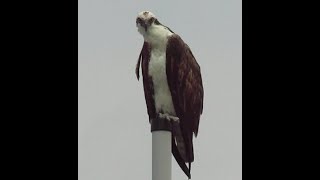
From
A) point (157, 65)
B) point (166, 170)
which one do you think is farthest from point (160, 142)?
point (157, 65)

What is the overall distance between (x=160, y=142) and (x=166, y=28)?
1.65m

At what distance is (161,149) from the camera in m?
10.9

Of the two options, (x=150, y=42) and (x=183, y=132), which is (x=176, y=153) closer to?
(x=183, y=132)

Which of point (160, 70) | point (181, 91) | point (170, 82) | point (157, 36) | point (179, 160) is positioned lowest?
point (179, 160)

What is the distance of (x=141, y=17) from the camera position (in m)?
11.6

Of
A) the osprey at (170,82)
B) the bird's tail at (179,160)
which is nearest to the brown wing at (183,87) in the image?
the osprey at (170,82)

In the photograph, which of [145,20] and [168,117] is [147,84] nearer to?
[168,117]

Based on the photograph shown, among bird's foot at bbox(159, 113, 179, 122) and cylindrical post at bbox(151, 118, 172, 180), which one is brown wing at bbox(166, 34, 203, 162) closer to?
bird's foot at bbox(159, 113, 179, 122)

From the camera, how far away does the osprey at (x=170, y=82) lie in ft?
38.0

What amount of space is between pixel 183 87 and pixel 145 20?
Result: 1007 millimetres

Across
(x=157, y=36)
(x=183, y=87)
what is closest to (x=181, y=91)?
(x=183, y=87)

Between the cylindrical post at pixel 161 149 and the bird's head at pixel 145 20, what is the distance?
49.7 inches

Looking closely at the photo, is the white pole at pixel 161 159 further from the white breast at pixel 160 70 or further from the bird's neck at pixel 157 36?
the bird's neck at pixel 157 36

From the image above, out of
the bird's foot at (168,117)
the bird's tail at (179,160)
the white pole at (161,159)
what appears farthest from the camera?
the bird's tail at (179,160)
